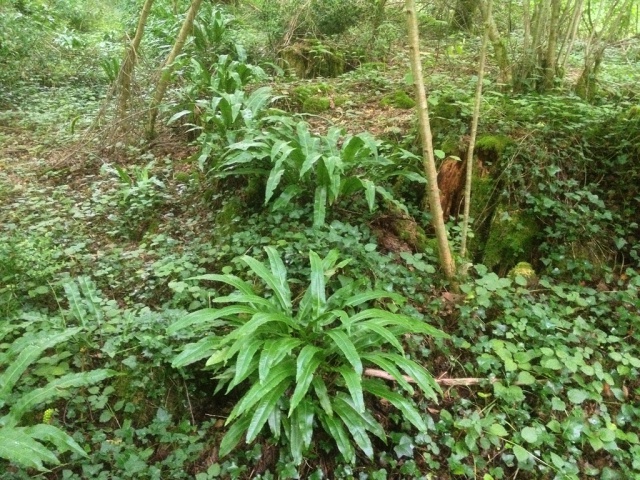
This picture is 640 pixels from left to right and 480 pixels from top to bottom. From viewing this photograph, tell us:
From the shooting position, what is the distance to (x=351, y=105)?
5.90 m

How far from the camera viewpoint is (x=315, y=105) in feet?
19.1

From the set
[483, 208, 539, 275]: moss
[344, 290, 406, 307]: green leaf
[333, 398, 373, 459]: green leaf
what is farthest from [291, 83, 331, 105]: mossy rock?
[333, 398, 373, 459]: green leaf

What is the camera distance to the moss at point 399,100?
18.6 feet

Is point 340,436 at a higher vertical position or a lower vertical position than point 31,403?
lower

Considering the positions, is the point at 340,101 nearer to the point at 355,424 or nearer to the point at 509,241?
the point at 509,241

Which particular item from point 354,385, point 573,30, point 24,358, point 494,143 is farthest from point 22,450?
point 573,30

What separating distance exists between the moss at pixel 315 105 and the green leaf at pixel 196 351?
385 cm

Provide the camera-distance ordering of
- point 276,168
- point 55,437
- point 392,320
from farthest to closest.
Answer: point 276,168
point 392,320
point 55,437

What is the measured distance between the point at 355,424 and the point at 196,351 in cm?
98

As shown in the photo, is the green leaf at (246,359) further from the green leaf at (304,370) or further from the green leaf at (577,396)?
the green leaf at (577,396)

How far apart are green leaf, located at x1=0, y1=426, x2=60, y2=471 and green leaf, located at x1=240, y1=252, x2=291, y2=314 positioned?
1361mm

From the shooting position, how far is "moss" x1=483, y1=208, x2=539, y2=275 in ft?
12.3

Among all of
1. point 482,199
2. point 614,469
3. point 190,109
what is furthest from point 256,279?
point 190,109

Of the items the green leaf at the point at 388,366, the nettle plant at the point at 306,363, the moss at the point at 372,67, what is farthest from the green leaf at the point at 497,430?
the moss at the point at 372,67
